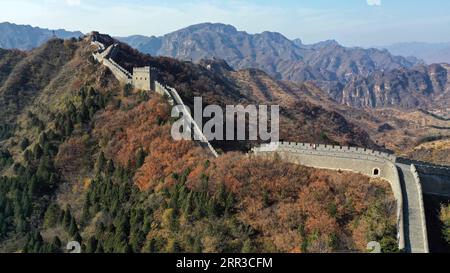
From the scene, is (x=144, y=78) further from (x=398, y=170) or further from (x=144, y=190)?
(x=398, y=170)

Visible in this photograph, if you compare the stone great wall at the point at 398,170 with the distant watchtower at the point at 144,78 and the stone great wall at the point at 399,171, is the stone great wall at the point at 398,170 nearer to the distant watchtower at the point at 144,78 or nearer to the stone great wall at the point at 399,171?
the stone great wall at the point at 399,171

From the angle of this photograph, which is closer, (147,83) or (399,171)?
(399,171)

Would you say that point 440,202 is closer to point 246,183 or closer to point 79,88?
point 246,183

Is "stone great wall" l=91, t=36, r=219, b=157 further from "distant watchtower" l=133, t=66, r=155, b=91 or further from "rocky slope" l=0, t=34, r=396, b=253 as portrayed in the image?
"rocky slope" l=0, t=34, r=396, b=253

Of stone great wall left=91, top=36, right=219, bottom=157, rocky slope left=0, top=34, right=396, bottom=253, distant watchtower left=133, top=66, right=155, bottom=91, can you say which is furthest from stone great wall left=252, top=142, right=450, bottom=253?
distant watchtower left=133, top=66, right=155, bottom=91

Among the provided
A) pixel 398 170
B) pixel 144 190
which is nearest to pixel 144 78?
pixel 144 190
